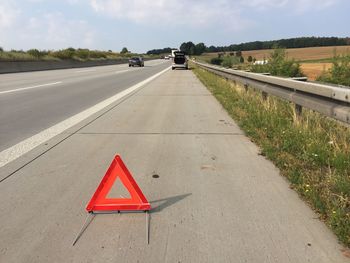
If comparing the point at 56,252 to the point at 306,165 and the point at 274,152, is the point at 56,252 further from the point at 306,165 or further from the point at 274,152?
the point at 274,152

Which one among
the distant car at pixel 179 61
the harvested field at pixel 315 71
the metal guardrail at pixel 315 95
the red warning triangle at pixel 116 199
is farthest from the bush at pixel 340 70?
the distant car at pixel 179 61

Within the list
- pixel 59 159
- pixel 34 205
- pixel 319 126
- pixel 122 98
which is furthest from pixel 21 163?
pixel 122 98

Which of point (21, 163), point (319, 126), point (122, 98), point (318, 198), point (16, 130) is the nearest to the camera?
point (318, 198)

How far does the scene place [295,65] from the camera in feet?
92.7

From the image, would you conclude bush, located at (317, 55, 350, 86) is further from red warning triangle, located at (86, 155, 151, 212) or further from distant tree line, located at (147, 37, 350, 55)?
distant tree line, located at (147, 37, 350, 55)

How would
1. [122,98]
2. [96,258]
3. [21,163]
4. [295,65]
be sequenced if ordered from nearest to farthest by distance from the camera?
[96,258]
[21,163]
[122,98]
[295,65]

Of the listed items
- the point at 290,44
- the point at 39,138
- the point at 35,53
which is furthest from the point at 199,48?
the point at 39,138

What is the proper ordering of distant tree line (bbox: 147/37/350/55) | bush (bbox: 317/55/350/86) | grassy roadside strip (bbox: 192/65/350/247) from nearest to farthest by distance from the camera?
grassy roadside strip (bbox: 192/65/350/247) → bush (bbox: 317/55/350/86) → distant tree line (bbox: 147/37/350/55)

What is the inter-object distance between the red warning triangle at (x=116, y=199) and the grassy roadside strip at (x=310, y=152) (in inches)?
69.8

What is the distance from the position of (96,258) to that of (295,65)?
2677cm

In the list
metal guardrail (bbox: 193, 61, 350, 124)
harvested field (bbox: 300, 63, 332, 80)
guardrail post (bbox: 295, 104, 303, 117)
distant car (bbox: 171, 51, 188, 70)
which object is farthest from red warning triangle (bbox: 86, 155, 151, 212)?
distant car (bbox: 171, 51, 188, 70)

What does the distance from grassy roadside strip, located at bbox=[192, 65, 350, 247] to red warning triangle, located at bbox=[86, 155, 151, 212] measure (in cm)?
177

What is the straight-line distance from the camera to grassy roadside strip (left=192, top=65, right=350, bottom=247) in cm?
427

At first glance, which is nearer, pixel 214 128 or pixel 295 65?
pixel 214 128
